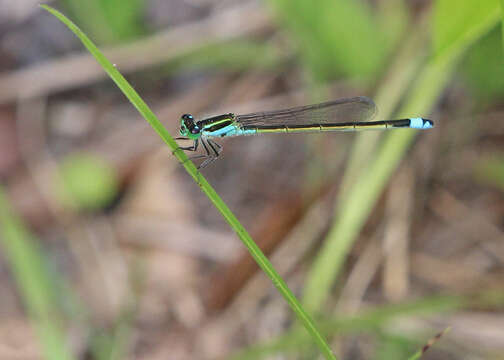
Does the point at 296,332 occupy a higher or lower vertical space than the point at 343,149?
lower

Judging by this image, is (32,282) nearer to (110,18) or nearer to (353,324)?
(353,324)

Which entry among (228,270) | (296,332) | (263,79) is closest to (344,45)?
(263,79)

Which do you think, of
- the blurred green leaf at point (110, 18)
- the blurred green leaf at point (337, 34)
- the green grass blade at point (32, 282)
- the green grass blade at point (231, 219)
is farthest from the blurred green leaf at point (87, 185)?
the green grass blade at point (231, 219)

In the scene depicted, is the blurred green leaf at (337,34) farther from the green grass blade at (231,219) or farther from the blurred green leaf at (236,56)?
the green grass blade at (231,219)

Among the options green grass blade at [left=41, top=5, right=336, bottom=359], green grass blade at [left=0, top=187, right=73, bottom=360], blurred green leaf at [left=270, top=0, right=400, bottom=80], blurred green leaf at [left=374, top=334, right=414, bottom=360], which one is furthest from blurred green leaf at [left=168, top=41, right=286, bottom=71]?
green grass blade at [left=41, top=5, right=336, bottom=359]

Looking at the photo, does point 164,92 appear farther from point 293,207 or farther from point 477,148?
point 477,148

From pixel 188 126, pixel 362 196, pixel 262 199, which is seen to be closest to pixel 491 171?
pixel 362 196

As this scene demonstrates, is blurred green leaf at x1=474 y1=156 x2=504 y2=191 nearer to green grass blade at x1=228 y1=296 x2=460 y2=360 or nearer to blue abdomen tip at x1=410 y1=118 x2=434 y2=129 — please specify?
green grass blade at x1=228 y1=296 x2=460 y2=360
